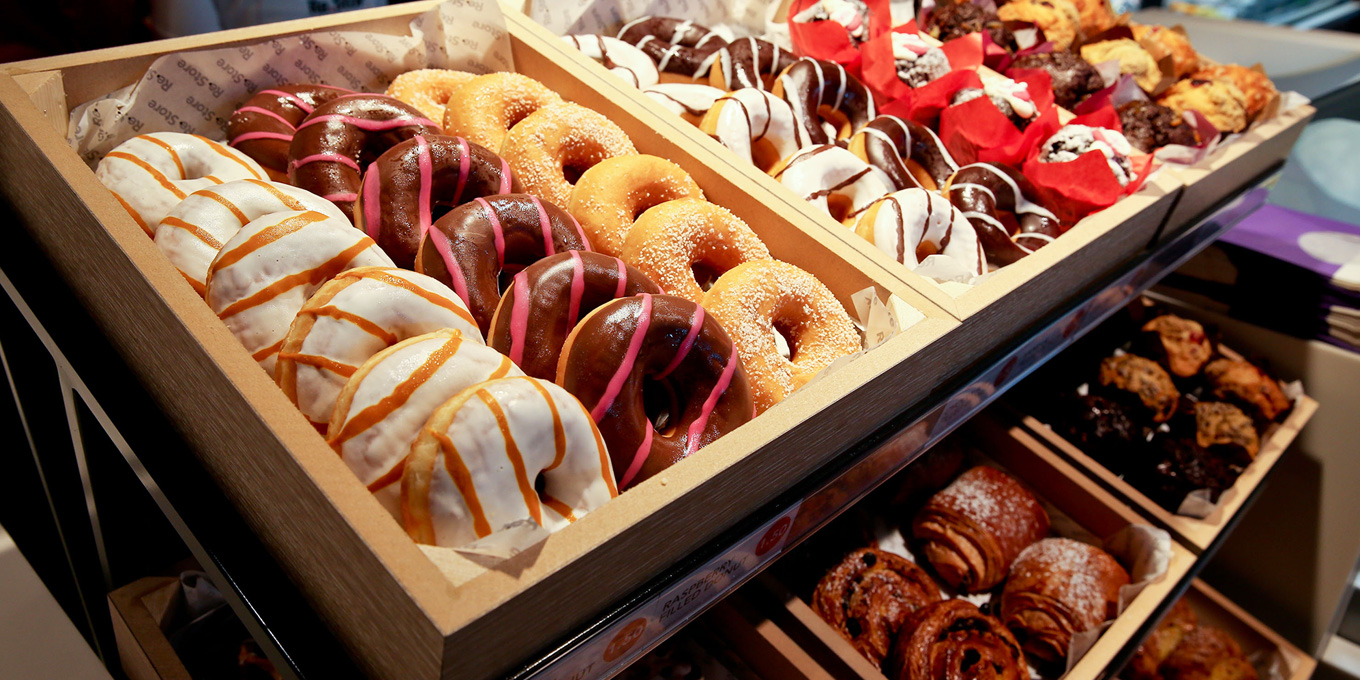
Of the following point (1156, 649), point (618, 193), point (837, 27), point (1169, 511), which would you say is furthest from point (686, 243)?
point (1156, 649)

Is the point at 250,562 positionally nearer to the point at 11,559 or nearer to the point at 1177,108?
the point at 11,559

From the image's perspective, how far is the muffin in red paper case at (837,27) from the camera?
2289 millimetres

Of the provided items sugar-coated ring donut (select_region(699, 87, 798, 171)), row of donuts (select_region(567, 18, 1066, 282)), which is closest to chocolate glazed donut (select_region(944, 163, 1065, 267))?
row of donuts (select_region(567, 18, 1066, 282))

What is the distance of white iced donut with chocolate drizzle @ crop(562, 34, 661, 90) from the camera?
204 cm

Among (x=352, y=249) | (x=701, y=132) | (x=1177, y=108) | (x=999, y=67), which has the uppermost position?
(x=352, y=249)

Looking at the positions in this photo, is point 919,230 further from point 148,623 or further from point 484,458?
point 148,623

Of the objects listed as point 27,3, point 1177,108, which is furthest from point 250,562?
→ point 1177,108

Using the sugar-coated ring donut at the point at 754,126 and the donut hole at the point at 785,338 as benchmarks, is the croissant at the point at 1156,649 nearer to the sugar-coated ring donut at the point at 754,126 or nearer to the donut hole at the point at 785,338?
the donut hole at the point at 785,338

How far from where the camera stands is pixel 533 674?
866 mm

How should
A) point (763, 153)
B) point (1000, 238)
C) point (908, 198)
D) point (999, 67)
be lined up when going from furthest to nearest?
point (999, 67)
point (763, 153)
point (1000, 238)
point (908, 198)

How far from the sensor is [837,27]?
2281mm

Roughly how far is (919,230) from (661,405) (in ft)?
2.30

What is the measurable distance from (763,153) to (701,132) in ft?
0.92

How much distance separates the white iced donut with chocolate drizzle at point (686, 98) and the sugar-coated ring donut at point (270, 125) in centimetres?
77
